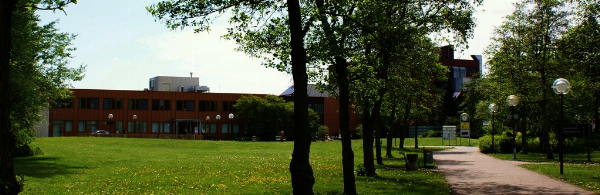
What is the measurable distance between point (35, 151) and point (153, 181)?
17.3 m

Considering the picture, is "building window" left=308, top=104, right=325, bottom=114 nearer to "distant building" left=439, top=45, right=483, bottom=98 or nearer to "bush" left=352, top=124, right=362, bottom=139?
"bush" left=352, top=124, right=362, bottom=139

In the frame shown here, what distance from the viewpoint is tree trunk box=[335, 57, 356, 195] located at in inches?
576

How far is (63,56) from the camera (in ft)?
104

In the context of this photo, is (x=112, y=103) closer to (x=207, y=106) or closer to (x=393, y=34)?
(x=207, y=106)

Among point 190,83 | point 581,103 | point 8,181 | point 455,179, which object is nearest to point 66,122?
point 190,83

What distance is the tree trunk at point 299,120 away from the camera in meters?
10.3

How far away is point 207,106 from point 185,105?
3.24m

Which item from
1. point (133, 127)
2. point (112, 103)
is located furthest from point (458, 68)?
point (112, 103)

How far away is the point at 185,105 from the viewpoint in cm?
8456

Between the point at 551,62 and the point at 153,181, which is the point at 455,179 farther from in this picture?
the point at 551,62

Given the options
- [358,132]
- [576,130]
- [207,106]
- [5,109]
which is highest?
[207,106]

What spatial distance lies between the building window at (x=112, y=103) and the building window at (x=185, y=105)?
26.4ft

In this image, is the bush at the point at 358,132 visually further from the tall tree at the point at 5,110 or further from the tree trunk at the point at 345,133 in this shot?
the tall tree at the point at 5,110

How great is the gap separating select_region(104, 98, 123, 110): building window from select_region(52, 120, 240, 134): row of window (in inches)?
85.1
